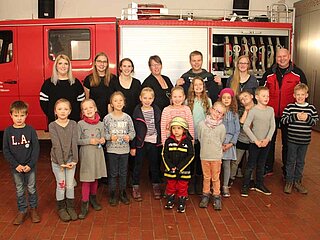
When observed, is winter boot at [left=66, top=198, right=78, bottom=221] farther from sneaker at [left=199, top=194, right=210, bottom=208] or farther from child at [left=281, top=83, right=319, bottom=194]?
child at [left=281, top=83, right=319, bottom=194]

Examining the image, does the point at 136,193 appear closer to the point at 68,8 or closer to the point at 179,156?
the point at 179,156

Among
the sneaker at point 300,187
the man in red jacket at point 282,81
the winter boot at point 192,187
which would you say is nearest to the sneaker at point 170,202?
the winter boot at point 192,187

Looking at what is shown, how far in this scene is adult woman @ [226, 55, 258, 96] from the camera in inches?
198

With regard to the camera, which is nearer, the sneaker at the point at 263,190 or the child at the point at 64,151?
the child at the point at 64,151

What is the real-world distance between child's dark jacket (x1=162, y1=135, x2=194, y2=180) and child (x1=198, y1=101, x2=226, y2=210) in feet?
0.68

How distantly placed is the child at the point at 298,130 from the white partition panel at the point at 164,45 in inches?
75.6

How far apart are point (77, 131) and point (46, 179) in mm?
1870

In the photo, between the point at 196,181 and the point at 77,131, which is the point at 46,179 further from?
the point at 196,181

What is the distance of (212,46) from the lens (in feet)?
20.3

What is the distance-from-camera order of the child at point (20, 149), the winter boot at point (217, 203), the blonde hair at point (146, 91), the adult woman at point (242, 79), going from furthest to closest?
1. the adult woman at point (242, 79)
2. the blonde hair at point (146, 91)
3. the winter boot at point (217, 203)
4. the child at point (20, 149)

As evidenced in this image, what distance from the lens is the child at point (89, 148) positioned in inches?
161

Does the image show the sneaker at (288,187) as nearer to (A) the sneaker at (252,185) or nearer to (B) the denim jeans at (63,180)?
(A) the sneaker at (252,185)

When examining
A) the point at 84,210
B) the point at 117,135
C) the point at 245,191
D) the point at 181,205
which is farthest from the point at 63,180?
the point at 245,191

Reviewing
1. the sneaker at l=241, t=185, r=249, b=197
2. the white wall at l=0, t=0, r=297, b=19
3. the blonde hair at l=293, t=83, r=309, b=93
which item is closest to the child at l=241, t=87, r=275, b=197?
the sneaker at l=241, t=185, r=249, b=197
